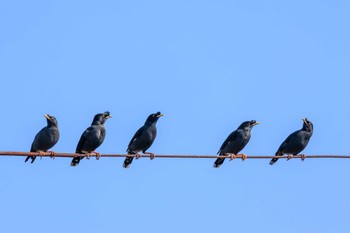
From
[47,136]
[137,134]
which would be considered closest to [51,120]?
[47,136]

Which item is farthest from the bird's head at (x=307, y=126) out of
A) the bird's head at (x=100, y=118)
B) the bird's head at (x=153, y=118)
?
the bird's head at (x=100, y=118)

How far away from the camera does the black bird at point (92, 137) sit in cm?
2056

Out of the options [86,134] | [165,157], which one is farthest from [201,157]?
[86,134]

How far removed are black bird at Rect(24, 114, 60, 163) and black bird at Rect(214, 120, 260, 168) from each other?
12.5 feet

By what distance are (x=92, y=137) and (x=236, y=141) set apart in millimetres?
3457

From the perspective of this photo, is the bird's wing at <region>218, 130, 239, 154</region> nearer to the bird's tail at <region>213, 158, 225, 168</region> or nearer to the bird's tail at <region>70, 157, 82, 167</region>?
the bird's tail at <region>213, 158, 225, 168</region>

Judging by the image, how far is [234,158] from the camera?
829 inches

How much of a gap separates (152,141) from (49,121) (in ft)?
7.88

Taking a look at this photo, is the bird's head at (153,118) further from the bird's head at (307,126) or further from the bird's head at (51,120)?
the bird's head at (307,126)

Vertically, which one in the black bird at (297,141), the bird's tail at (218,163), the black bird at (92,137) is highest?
the black bird at (297,141)

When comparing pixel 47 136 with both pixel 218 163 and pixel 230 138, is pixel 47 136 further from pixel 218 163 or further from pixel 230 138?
pixel 230 138

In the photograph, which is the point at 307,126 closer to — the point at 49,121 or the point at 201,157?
the point at 49,121

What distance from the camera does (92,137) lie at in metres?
20.6

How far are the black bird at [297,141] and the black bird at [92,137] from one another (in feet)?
13.9
